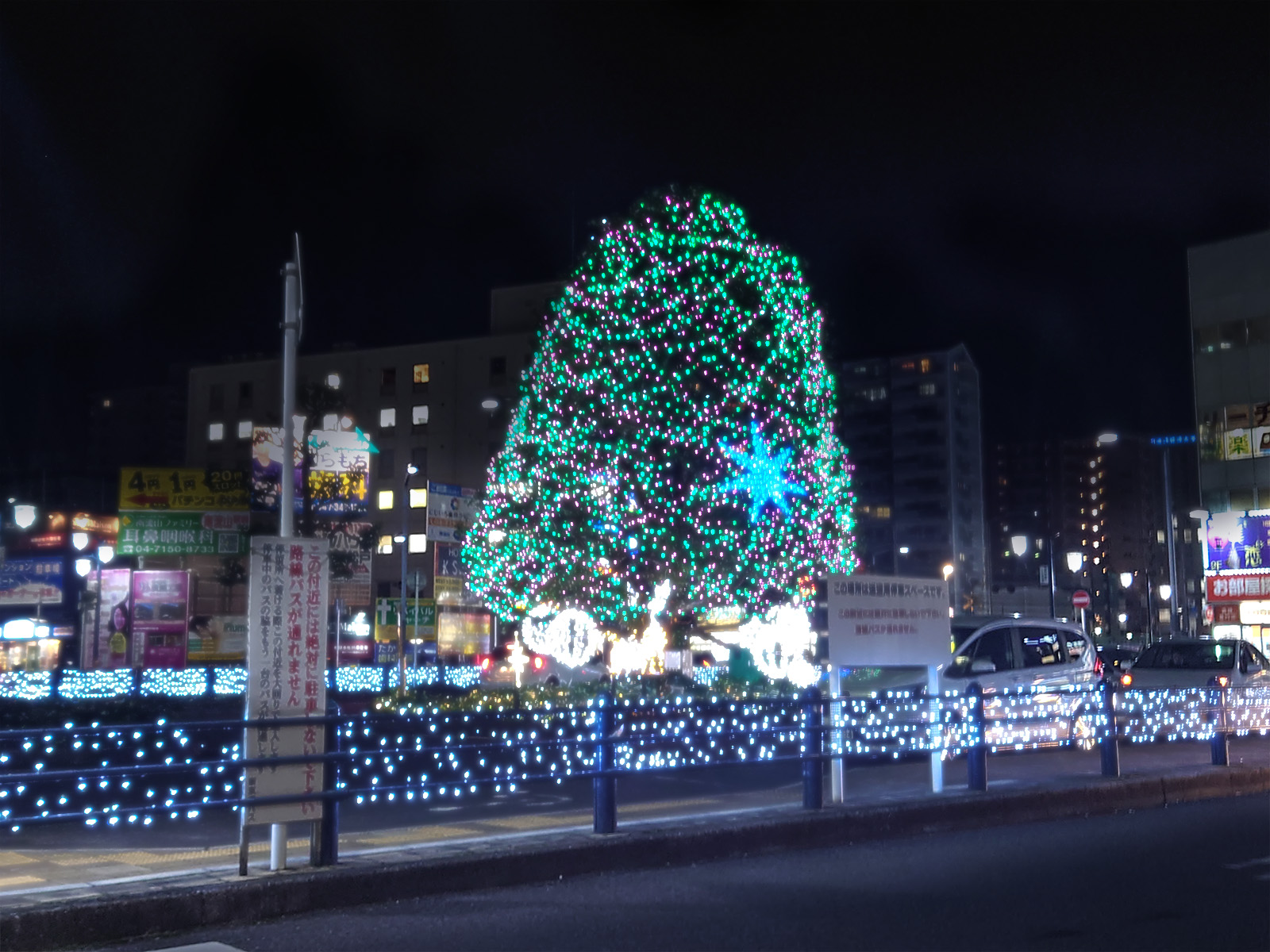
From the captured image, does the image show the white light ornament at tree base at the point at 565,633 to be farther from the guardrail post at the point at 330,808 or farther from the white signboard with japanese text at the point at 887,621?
the guardrail post at the point at 330,808

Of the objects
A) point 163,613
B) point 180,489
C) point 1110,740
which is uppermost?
point 180,489

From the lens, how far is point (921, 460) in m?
99.8

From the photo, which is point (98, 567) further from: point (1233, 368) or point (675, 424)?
point (1233, 368)

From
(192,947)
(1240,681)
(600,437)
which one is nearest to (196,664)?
(600,437)

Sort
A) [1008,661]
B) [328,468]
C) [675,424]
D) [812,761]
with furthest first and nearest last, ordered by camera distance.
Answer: [328,468]
[675,424]
[1008,661]
[812,761]

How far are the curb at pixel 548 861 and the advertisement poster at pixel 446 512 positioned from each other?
10.5 m

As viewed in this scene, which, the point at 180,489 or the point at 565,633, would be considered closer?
the point at 565,633

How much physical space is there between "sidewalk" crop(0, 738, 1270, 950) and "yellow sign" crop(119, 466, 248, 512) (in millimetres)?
20752

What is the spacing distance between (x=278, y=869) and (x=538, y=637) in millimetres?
17168

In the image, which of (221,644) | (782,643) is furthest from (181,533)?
(782,643)

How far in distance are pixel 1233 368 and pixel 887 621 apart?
105 feet

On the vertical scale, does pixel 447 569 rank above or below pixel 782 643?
above

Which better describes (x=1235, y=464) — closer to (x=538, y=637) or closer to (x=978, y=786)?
(x=538, y=637)

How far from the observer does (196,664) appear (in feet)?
118
